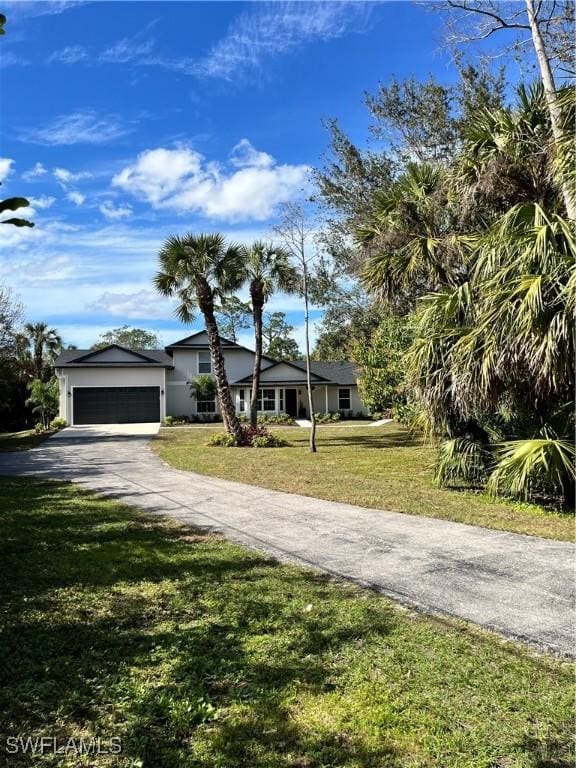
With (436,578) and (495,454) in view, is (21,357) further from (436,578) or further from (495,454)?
(436,578)

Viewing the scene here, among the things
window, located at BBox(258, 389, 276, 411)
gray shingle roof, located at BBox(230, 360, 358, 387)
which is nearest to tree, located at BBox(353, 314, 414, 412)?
gray shingle roof, located at BBox(230, 360, 358, 387)

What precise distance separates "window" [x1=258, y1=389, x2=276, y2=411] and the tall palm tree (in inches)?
624

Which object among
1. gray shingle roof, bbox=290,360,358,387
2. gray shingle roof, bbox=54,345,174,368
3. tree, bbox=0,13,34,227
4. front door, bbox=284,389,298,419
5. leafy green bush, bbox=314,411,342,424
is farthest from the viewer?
front door, bbox=284,389,298,419

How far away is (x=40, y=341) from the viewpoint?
37.9 m

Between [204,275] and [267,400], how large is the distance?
17824 millimetres

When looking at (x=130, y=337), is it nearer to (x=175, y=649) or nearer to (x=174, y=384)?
(x=174, y=384)

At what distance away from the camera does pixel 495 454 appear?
9117 mm

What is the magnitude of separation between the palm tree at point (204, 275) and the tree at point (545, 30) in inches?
422

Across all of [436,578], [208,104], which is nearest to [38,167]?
[208,104]

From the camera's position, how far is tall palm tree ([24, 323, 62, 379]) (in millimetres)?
37594

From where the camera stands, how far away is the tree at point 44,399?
28.0 meters

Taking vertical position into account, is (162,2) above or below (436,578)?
above

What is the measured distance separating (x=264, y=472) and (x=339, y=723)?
9839mm

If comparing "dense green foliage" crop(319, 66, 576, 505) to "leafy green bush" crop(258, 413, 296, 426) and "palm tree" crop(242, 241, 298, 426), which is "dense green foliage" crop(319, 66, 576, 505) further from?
"leafy green bush" crop(258, 413, 296, 426)
